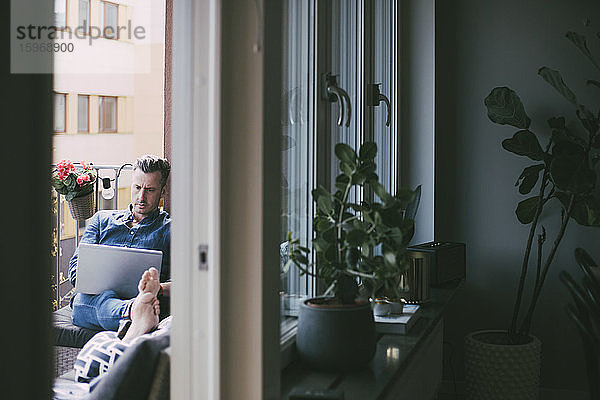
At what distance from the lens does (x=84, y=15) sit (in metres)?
1.51

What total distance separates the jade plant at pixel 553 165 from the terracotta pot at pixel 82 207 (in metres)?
2.18

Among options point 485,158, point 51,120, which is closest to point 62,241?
point 485,158

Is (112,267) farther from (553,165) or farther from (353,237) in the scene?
(553,165)

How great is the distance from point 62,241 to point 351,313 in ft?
8.32

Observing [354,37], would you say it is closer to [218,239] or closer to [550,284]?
[218,239]

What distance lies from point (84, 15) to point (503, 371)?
2.70m

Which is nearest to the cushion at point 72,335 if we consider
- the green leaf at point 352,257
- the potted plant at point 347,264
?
the potted plant at point 347,264

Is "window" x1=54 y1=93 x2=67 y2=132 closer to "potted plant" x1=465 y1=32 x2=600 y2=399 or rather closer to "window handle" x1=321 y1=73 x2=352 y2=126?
"window handle" x1=321 y1=73 x2=352 y2=126

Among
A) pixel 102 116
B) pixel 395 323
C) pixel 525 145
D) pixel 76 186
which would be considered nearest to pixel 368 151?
pixel 395 323

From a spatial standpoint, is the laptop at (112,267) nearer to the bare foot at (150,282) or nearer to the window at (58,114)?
the bare foot at (150,282)

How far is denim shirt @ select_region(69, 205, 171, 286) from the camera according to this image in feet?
11.9

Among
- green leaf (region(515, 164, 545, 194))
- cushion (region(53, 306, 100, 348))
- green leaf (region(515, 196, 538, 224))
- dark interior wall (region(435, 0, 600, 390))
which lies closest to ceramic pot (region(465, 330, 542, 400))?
dark interior wall (region(435, 0, 600, 390))

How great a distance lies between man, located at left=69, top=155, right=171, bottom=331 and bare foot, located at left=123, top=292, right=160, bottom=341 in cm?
20

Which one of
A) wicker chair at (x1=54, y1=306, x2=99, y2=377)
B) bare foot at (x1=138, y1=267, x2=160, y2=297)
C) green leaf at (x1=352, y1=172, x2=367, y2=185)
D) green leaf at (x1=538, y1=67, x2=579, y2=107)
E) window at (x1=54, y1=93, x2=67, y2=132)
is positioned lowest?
wicker chair at (x1=54, y1=306, x2=99, y2=377)
